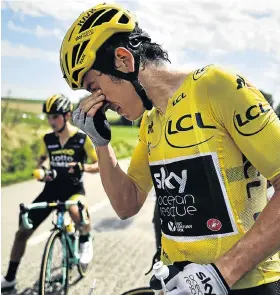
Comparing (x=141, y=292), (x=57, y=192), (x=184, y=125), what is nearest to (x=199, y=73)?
(x=184, y=125)

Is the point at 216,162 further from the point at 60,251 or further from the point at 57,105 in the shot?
the point at 57,105

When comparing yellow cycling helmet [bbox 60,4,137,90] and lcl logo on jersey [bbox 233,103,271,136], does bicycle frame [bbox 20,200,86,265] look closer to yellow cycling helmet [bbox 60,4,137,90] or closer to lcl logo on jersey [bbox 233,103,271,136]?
yellow cycling helmet [bbox 60,4,137,90]

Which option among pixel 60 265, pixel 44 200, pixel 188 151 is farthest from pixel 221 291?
pixel 44 200

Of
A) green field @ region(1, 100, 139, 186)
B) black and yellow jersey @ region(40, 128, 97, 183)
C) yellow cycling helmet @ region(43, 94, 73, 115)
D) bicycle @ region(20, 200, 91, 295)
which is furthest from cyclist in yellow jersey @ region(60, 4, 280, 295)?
green field @ region(1, 100, 139, 186)

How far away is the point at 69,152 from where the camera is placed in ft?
21.8

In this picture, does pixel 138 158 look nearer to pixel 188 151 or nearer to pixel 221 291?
pixel 188 151

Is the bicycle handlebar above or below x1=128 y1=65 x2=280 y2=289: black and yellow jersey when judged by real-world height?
above

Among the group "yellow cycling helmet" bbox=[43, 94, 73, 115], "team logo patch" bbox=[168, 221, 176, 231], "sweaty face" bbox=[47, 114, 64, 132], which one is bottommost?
"team logo patch" bbox=[168, 221, 176, 231]

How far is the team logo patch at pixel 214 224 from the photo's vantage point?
6.50 feet

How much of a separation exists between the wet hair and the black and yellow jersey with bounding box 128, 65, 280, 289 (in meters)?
0.31

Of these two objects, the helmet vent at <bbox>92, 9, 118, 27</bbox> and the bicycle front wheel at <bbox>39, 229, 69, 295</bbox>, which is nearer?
the helmet vent at <bbox>92, 9, 118, 27</bbox>

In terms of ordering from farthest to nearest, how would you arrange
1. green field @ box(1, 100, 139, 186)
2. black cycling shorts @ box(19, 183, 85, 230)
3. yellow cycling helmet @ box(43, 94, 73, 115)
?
green field @ box(1, 100, 139, 186) → yellow cycling helmet @ box(43, 94, 73, 115) → black cycling shorts @ box(19, 183, 85, 230)

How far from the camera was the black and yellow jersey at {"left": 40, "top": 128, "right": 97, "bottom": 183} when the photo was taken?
21.6 ft

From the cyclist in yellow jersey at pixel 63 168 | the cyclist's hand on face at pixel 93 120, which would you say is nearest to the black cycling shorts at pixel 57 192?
the cyclist in yellow jersey at pixel 63 168
